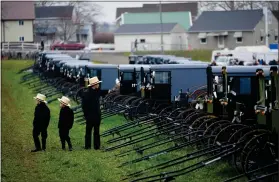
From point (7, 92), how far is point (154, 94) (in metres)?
18.8

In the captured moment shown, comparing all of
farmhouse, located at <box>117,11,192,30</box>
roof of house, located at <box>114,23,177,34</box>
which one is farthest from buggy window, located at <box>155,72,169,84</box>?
farmhouse, located at <box>117,11,192,30</box>

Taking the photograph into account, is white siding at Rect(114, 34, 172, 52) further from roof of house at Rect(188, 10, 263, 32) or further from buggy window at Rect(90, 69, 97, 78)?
buggy window at Rect(90, 69, 97, 78)

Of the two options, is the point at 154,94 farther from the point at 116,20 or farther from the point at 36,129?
the point at 116,20

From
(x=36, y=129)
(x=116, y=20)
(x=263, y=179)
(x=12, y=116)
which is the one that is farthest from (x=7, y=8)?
(x=263, y=179)

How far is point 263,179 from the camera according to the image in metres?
15.1

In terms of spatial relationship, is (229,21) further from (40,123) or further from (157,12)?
(40,123)

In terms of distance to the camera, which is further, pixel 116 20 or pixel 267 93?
pixel 116 20

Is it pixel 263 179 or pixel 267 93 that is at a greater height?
pixel 267 93

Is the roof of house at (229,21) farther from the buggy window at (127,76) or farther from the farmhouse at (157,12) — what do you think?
the buggy window at (127,76)

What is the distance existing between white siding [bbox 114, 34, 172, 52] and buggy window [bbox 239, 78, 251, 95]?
69.3 meters

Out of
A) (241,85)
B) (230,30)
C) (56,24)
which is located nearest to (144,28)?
(230,30)

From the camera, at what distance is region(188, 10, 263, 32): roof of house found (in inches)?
3533

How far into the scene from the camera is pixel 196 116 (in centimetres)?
2198

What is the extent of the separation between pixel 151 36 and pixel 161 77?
66589 mm
